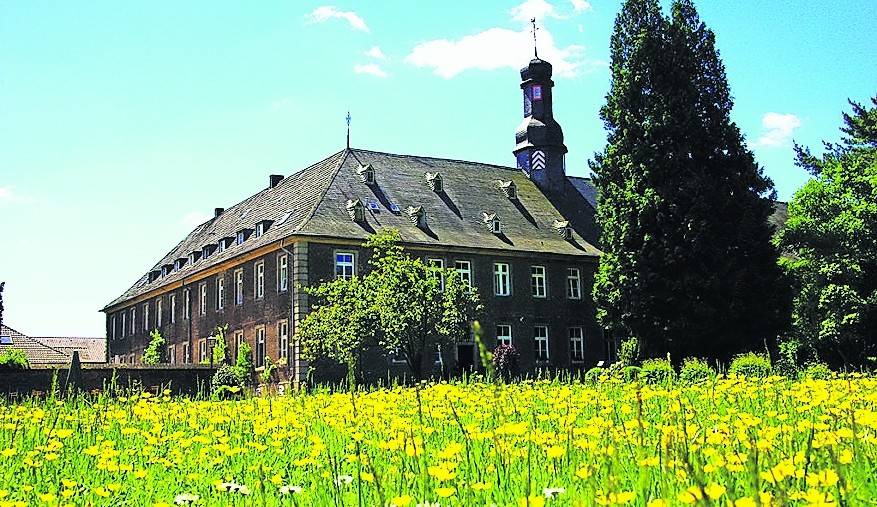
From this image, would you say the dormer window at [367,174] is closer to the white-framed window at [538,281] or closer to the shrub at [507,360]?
the white-framed window at [538,281]

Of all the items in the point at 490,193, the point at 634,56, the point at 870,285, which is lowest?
the point at 870,285

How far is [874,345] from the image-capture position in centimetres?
3638

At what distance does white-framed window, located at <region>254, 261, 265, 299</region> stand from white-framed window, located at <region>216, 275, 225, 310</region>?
370 cm

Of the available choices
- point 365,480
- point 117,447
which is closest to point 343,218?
point 117,447

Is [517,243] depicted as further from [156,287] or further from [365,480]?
[365,480]

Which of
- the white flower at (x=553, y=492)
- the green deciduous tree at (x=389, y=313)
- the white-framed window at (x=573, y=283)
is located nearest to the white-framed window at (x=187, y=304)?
the green deciduous tree at (x=389, y=313)

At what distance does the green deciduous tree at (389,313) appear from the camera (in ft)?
104

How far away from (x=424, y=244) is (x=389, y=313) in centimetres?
700

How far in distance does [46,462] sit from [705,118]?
31501 millimetres

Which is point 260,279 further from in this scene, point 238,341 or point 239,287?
point 238,341

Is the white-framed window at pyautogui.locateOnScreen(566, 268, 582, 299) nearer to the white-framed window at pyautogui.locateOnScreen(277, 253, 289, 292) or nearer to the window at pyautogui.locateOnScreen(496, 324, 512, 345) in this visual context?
the window at pyautogui.locateOnScreen(496, 324, 512, 345)

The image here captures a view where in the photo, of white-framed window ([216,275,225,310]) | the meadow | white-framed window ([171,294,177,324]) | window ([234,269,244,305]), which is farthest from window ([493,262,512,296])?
the meadow

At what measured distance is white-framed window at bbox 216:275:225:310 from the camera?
141ft

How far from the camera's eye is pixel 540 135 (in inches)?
1906
